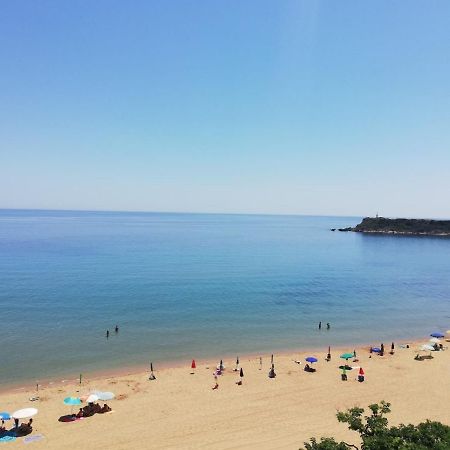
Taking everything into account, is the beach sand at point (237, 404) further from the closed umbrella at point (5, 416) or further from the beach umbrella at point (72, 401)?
the closed umbrella at point (5, 416)

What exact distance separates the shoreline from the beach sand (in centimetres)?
45

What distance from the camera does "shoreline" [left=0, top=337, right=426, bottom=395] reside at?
96.4ft

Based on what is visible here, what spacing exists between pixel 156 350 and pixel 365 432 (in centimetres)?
2656

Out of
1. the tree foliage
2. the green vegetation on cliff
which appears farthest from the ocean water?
the green vegetation on cliff

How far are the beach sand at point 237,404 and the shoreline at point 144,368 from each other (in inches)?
17.6

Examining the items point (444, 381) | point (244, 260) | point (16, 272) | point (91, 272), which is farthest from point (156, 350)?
point (244, 260)

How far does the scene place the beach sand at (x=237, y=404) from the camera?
22109 mm

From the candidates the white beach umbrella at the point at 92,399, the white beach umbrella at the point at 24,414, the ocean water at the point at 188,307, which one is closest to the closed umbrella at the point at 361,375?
the ocean water at the point at 188,307

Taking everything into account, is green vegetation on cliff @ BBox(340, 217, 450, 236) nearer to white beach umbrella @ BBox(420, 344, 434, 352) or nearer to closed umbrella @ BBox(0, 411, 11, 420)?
white beach umbrella @ BBox(420, 344, 434, 352)

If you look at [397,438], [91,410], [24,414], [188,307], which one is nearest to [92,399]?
[91,410]

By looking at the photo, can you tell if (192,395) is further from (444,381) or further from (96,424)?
(444,381)

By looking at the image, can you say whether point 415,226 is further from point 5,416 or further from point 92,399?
point 5,416

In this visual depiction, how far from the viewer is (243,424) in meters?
23.7

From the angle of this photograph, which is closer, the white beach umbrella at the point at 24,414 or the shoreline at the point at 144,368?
the white beach umbrella at the point at 24,414
